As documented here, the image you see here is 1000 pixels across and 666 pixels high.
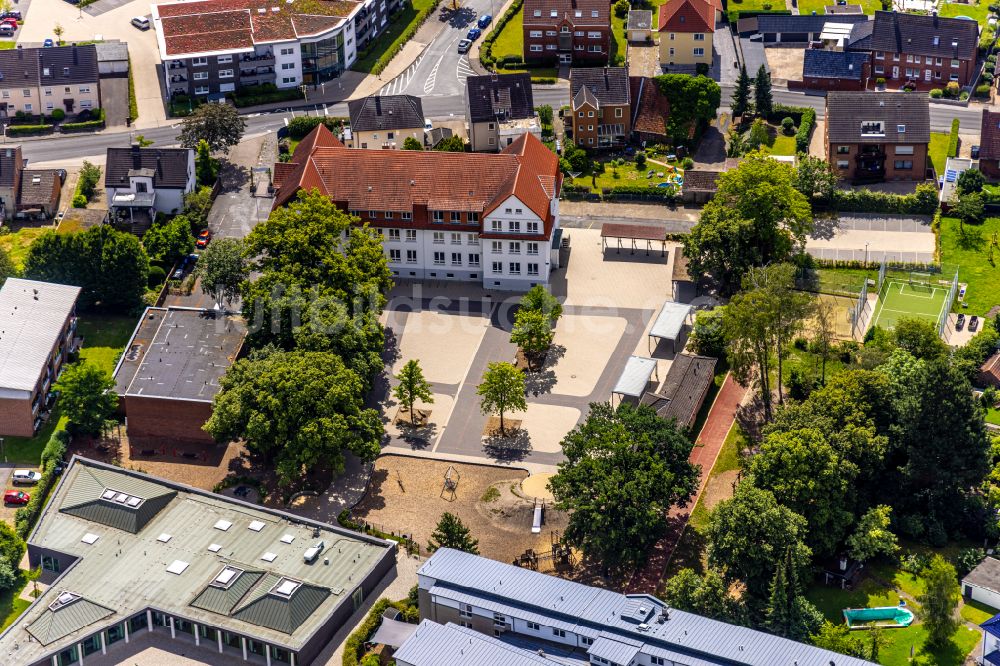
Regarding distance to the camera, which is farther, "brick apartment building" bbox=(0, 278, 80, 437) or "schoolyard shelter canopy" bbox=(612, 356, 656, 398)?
"schoolyard shelter canopy" bbox=(612, 356, 656, 398)

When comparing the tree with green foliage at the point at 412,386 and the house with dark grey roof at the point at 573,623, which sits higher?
the tree with green foliage at the point at 412,386

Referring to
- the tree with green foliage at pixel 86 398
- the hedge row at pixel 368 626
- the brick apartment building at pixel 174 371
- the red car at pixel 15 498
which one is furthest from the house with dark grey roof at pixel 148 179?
the hedge row at pixel 368 626

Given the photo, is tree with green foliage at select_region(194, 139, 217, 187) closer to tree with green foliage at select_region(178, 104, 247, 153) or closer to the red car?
tree with green foliage at select_region(178, 104, 247, 153)

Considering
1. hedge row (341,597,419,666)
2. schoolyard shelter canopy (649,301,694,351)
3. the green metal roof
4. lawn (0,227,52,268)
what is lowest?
hedge row (341,597,419,666)

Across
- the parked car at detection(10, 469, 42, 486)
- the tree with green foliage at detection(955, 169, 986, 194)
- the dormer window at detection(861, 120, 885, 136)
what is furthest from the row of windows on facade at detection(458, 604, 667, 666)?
the dormer window at detection(861, 120, 885, 136)

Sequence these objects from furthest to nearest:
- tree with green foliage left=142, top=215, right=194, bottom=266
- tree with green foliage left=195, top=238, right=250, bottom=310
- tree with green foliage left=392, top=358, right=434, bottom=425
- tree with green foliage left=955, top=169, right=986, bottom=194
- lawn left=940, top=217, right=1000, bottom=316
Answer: tree with green foliage left=955, top=169, right=986, bottom=194 → tree with green foliage left=142, top=215, right=194, bottom=266 → lawn left=940, top=217, right=1000, bottom=316 → tree with green foliage left=195, top=238, right=250, bottom=310 → tree with green foliage left=392, top=358, right=434, bottom=425

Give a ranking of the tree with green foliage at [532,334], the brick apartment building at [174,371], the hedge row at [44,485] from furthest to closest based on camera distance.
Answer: the tree with green foliage at [532,334]
the brick apartment building at [174,371]
the hedge row at [44,485]

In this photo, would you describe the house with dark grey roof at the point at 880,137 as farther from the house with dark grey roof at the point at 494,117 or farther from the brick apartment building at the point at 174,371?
the brick apartment building at the point at 174,371

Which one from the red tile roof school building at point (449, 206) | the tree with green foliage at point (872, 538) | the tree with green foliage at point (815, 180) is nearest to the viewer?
the tree with green foliage at point (872, 538)
